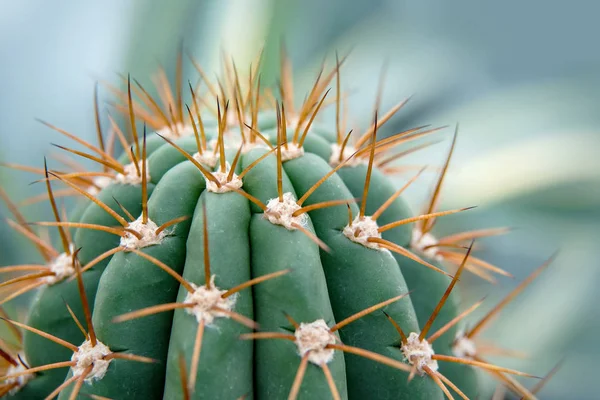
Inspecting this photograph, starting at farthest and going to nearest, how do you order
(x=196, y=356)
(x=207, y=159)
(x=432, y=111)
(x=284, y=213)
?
(x=432, y=111), (x=207, y=159), (x=284, y=213), (x=196, y=356)

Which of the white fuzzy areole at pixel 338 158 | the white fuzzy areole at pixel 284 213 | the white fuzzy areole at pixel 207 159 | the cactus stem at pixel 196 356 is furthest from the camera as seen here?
the white fuzzy areole at pixel 338 158

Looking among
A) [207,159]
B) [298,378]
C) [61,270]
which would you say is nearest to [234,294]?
[298,378]

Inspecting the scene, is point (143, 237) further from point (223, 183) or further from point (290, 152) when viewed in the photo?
point (290, 152)

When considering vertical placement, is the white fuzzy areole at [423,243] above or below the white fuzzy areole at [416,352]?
above

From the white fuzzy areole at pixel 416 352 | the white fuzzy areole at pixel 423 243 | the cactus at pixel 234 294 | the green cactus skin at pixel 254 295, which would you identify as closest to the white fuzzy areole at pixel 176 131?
the cactus at pixel 234 294

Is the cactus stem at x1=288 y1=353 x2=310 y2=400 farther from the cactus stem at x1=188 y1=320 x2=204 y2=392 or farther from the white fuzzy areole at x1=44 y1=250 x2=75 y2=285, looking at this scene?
the white fuzzy areole at x1=44 y1=250 x2=75 y2=285

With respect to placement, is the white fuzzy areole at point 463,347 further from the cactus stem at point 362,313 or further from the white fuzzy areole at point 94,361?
the white fuzzy areole at point 94,361

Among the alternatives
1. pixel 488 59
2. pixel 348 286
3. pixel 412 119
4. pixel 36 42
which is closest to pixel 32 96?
pixel 36 42
